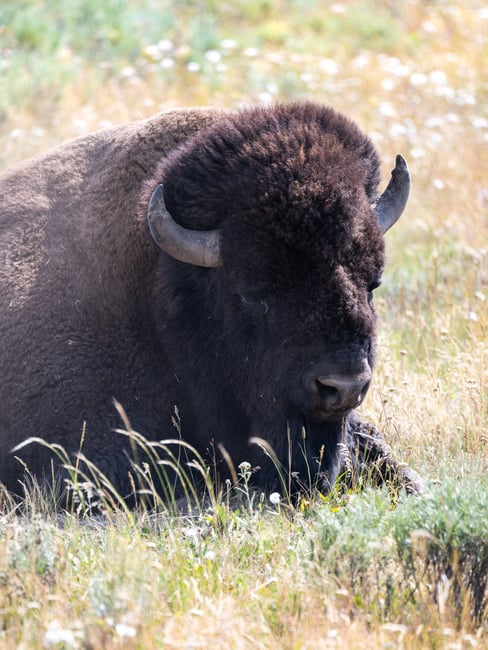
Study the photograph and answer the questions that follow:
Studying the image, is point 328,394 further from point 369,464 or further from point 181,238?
point 181,238

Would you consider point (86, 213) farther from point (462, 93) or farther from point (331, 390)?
point (462, 93)

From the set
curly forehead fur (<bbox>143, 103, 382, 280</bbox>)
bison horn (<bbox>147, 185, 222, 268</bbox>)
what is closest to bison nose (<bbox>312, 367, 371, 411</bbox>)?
curly forehead fur (<bbox>143, 103, 382, 280</bbox>)

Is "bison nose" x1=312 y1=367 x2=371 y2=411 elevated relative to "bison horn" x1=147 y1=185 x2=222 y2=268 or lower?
lower

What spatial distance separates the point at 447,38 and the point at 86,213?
11525 millimetres

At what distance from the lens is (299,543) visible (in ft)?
12.1

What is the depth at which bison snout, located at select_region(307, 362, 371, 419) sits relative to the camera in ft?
12.8

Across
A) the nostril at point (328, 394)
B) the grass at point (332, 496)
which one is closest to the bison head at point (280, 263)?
the nostril at point (328, 394)

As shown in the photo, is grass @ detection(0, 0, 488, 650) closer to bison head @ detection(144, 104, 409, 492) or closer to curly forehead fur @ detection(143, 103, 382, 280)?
bison head @ detection(144, 104, 409, 492)

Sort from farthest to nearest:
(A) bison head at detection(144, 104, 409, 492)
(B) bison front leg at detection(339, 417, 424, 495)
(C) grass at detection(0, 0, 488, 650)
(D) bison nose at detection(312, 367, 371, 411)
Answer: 1. (B) bison front leg at detection(339, 417, 424, 495)
2. (A) bison head at detection(144, 104, 409, 492)
3. (D) bison nose at detection(312, 367, 371, 411)
4. (C) grass at detection(0, 0, 488, 650)

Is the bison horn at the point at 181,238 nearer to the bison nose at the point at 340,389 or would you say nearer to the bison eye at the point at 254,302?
the bison eye at the point at 254,302

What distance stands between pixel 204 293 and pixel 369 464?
1.14m

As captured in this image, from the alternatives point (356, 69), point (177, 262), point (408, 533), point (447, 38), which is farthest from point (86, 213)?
point (447, 38)

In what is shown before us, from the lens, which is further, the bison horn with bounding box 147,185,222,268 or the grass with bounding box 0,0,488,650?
the bison horn with bounding box 147,185,222,268

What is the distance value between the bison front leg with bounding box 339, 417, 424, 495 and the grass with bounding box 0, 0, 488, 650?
13 centimetres
